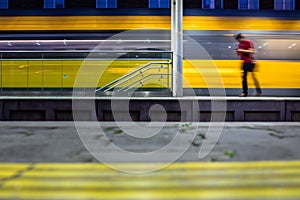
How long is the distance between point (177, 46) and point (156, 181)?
6781 millimetres

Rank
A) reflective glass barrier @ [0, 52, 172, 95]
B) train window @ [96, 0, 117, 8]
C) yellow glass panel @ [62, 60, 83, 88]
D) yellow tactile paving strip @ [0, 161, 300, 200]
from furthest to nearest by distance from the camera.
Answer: train window @ [96, 0, 117, 8] < yellow glass panel @ [62, 60, 83, 88] < reflective glass barrier @ [0, 52, 172, 95] < yellow tactile paving strip @ [0, 161, 300, 200]

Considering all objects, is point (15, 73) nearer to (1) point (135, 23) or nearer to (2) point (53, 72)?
(2) point (53, 72)

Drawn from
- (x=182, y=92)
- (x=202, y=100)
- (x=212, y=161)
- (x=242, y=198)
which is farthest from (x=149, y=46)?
(x=242, y=198)

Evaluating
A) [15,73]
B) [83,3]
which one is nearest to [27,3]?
[83,3]

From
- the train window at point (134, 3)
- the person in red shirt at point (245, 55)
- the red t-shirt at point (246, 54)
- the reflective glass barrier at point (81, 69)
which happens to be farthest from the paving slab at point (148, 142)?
the train window at point (134, 3)

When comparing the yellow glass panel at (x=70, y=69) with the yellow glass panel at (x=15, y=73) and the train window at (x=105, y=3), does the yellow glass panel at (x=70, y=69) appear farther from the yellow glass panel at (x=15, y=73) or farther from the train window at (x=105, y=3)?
the train window at (x=105, y=3)

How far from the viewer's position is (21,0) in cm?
1586

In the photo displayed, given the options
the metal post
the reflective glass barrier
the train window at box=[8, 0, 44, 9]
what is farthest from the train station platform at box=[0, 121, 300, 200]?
the train window at box=[8, 0, 44, 9]

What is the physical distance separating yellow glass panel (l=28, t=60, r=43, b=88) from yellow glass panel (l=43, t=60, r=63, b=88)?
15 cm

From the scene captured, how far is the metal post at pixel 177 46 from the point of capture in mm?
10531

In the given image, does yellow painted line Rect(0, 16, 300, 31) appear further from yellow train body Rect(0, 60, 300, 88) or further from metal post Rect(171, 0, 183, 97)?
yellow train body Rect(0, 60, 300, 88)

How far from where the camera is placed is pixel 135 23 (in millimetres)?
12258

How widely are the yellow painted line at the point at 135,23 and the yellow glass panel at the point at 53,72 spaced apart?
1657mm

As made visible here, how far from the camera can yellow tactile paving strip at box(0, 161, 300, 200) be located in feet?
13.6
